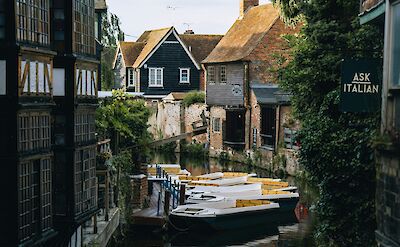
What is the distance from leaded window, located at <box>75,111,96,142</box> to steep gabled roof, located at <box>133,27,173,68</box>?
4175 centimetres

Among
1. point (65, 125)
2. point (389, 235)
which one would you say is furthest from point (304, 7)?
point (389, 235)

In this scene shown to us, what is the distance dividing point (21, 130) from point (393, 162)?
24.2 ft

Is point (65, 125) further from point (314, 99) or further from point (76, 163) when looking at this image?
point (314, 99)

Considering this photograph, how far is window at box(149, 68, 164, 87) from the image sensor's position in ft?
199

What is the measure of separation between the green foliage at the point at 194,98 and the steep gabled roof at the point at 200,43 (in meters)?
9.52

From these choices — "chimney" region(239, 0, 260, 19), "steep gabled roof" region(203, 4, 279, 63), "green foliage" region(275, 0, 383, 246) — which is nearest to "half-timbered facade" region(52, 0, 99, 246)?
"green foliage" region(275, 0, 383, 246)

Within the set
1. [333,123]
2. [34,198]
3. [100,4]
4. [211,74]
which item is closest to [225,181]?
[100,4]

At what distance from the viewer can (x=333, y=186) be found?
16.5 meters

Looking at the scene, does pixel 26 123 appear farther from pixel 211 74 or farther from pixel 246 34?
pixel 211 74

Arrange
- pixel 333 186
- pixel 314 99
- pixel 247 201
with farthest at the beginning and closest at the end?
pixel 247 201
pixel 314 99
pixel 333 186

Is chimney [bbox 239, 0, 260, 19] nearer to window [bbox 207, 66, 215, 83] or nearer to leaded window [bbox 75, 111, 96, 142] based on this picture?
window [bbox 207, 66, 215, 83]

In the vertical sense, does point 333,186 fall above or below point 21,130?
below

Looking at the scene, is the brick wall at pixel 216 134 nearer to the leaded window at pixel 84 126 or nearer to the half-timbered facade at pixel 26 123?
the leaded window at pixel 84 126

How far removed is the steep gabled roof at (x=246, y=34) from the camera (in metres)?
46.6
